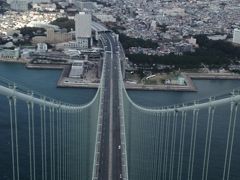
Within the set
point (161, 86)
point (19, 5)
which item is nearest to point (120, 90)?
point (161, 86)

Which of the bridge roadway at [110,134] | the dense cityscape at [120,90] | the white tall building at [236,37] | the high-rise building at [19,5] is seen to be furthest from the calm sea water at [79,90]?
the high-rise building at [19,5]

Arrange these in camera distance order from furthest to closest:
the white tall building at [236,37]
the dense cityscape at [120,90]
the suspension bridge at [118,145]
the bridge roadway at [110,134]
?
the white tall building at [236,37] < the dense cityscape at [120,90] < the suspension bridge at [118,145] < the bridge roadway at [110,134]

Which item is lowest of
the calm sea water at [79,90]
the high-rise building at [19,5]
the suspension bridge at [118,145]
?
the calm sea water at [79,90]

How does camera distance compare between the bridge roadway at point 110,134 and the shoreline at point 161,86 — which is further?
the shoreline at point 161,86

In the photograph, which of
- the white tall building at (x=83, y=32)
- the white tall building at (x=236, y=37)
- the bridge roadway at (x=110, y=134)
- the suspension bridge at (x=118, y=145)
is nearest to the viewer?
the bridge roadway at (x=110, y=134)

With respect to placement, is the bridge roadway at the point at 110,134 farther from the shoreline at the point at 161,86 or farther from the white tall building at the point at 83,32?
the white tall building at the point at 83,32

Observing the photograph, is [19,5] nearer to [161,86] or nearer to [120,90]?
[161,86]

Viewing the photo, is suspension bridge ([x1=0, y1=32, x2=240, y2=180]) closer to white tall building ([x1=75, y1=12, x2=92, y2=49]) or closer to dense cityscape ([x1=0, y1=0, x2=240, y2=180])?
dense cityscape ([x1=0, y1=0, x2=240, y2=180])

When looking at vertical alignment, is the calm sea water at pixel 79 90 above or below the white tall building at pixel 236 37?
below
